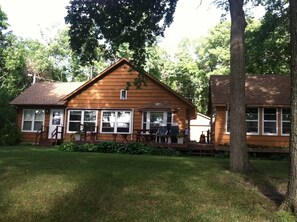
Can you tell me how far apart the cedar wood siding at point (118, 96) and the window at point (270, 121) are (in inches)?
173

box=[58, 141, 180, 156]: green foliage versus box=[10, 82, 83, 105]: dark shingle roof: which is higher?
box=[10, 82, 83, 105]: dark shingle roof

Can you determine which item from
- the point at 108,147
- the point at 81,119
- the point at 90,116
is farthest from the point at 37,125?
the point at 108,147

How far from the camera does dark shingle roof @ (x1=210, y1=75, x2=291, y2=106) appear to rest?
19.3 metres

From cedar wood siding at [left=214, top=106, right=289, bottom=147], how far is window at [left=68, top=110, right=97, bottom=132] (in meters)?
7.97

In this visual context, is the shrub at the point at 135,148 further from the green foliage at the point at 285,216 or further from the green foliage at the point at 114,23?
the green foliage at the point at 285,216

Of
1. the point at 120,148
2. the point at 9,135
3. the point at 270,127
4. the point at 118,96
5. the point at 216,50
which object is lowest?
the point at 120,148

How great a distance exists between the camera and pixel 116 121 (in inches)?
903

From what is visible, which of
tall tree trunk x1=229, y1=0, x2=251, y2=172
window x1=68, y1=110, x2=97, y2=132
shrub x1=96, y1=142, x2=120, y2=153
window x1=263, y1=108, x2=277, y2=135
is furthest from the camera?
window x1=68, y1=110, x2=97, y2=132

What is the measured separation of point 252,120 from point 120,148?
24.3 ft

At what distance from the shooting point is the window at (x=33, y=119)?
24.9 m

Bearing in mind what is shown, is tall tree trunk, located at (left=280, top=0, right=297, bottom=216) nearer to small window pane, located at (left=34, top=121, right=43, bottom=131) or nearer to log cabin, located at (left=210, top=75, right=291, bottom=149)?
log cabin, located at (left=210, top=75, right=291, bottom=149)

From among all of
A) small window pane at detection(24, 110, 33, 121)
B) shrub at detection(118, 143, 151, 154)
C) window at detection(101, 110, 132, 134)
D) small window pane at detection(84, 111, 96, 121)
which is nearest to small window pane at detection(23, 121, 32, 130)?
small window pane at detection(24, 110, 33, 121)

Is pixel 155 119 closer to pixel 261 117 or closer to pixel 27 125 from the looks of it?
pixel 261 117

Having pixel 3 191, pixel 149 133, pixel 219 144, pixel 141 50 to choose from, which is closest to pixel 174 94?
pixel 149 133
